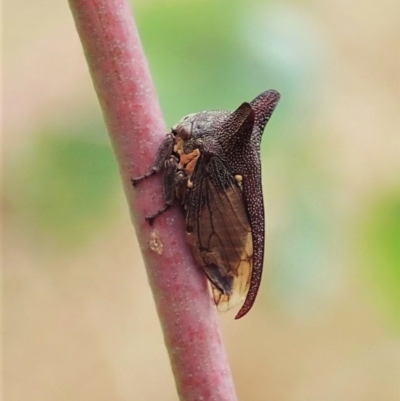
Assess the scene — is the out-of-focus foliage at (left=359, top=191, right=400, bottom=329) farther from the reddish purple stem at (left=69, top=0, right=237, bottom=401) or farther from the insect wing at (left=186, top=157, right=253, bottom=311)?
the reddish purple stem at (left=69, top=0, right=237, bottom=401)

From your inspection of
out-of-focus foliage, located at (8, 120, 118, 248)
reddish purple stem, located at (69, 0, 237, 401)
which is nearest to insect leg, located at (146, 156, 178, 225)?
reddish purple stem, located at (69, 0, 237, 401)

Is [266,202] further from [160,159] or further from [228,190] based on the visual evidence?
[160,159]

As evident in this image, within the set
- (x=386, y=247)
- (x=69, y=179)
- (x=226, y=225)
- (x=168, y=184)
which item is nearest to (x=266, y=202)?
(x=69, y=179)

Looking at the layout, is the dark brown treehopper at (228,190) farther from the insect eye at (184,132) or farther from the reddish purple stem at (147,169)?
the reddish purple stem at (147,169)

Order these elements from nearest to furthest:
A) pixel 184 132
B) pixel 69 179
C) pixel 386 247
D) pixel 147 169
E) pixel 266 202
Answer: pixel 147 169
pixel 184 132
pixel 386 247
pixel 69 179
pixel 266 202

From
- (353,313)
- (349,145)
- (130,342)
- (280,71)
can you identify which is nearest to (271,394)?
(353,313)

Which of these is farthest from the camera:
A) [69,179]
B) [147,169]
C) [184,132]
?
[69,179]

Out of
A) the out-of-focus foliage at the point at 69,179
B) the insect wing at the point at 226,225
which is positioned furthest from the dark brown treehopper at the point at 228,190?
the out-of-focus foliage at the point at 69,179
